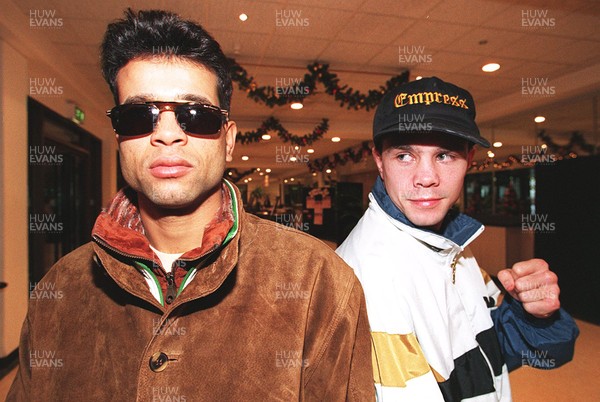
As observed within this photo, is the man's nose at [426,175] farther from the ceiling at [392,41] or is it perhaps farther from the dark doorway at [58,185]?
the dark doorway at [58,185]

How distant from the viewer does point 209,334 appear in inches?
39.8

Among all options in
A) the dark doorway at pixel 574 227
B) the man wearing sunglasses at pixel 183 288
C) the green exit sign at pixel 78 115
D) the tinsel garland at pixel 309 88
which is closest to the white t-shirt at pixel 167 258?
the man wearing sunglasses at pixel 183 288

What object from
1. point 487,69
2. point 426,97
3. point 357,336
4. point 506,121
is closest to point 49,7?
point 426,97

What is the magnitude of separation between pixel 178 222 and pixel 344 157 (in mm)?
11649

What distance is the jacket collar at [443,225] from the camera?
1.19 m

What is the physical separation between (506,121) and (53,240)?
9003 mm

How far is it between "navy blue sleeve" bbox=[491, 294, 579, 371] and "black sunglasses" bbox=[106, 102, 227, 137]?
132 centimetres

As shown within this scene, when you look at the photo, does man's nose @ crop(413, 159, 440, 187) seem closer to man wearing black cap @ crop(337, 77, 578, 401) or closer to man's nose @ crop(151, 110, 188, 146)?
man wearing black cap @ crop(337, 77, 578, 401)

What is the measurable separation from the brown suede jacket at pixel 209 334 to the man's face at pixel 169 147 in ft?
0.56

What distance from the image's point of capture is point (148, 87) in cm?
113

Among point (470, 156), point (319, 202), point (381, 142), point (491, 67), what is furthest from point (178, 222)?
point (491, 67)

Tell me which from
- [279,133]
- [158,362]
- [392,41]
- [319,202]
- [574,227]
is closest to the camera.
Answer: [158,362]

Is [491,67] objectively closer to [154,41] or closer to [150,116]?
[154,41]

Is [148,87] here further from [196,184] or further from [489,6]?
[489,6]
